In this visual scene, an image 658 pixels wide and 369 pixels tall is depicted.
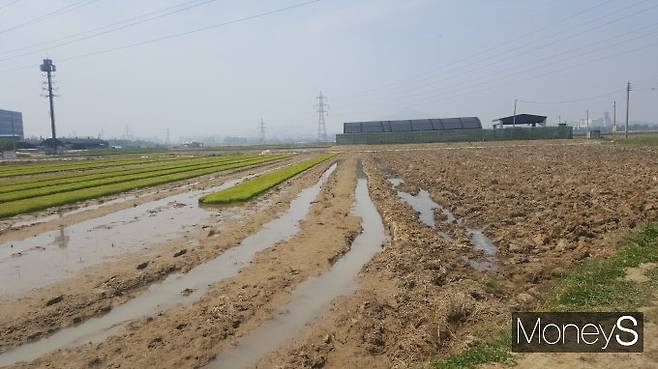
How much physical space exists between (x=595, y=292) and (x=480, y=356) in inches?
120

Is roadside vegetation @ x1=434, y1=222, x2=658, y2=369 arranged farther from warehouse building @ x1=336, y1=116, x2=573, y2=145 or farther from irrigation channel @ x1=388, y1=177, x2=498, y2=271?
warehouse building @ x1=336, y1=116, x2=573, y2=145

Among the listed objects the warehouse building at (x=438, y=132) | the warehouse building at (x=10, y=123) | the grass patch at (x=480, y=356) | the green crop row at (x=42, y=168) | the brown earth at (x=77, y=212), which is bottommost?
the brown earth at (x=77, y=212)

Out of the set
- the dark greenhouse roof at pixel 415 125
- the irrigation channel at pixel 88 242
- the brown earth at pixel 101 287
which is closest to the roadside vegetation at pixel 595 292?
the brown earth at pixel 101 287

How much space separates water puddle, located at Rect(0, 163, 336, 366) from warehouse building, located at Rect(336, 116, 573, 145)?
85.6 metres

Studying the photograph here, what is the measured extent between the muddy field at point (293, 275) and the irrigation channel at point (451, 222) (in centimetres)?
9

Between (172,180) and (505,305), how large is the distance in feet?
102

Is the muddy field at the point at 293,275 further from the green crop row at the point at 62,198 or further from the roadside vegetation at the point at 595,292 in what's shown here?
the green crop row at the point at 62,198

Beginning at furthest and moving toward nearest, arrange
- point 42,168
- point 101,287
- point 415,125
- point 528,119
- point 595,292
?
point 415,125 < point 528,119 < point 42,168 < point 101,287 < point 595,292

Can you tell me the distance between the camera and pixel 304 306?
909cm

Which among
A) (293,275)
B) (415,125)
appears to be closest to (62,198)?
(293,275)

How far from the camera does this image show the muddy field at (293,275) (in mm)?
7195

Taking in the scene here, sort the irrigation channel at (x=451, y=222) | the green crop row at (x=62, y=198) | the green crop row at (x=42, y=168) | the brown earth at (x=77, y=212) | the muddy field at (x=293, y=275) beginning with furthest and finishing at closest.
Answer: the green crop row at (x=42, y=168) < the green crop row at (x=62, y=198) < the brown earth at (x=77, y=212) < the irrigation channel at (x=451, y=222) < the muddy field at (x=293, y=275)

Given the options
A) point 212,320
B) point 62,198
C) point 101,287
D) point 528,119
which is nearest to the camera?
point 212,320

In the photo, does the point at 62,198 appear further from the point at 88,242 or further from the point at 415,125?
the point at 415,125
